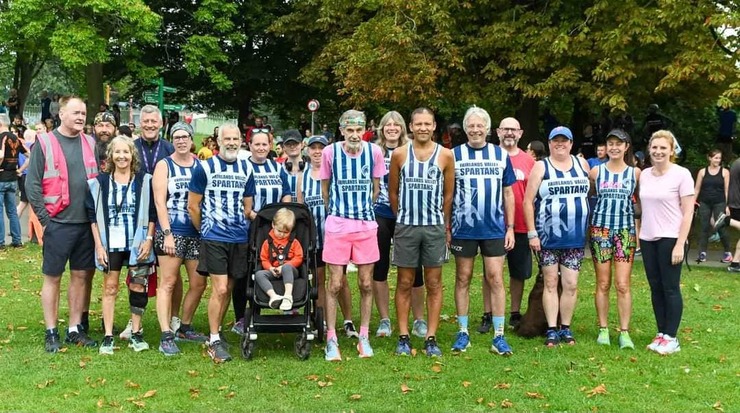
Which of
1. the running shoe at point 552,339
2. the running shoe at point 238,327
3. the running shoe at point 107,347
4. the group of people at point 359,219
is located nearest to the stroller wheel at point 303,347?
the group of people at point 359,219

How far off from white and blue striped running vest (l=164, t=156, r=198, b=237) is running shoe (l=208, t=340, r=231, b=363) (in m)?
1.01

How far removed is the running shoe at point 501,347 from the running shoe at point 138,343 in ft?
10.1

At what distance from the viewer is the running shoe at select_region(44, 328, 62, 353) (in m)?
6.54

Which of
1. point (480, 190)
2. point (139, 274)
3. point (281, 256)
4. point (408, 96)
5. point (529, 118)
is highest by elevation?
point (408, 96)

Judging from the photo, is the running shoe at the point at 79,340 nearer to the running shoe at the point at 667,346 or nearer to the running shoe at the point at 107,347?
the running shoe at the point at 107,347

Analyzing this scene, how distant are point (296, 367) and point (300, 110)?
25.8m

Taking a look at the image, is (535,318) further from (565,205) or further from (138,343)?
(138,343)

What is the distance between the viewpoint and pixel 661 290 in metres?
6.86

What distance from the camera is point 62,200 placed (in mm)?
6602

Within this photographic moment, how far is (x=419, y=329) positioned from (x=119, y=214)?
3008 millimetres

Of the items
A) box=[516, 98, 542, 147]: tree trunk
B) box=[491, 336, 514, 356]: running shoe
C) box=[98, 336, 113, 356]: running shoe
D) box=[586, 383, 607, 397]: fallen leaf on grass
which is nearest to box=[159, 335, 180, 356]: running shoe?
box=[98, 336, 113, 356]: running shoe

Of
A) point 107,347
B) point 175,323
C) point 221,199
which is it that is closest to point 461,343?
point 221,199

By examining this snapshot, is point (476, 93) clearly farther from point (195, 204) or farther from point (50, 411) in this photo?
point (50, 411)

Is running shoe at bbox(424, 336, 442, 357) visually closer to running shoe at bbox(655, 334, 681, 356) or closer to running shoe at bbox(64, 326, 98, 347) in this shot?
running shoe at bbox(655, 334, 681, 356)
